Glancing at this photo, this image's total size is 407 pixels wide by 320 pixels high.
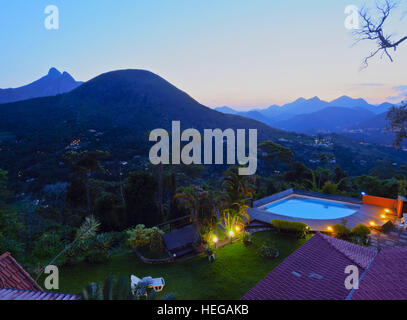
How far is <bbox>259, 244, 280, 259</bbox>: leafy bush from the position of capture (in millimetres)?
10227

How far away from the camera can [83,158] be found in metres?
18.1

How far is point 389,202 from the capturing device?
14.8 metres

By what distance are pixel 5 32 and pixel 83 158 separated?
35.9ft

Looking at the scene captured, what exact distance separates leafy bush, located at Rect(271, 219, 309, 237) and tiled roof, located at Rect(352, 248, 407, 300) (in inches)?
→ 235

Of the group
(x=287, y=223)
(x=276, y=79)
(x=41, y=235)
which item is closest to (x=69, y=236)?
(x=41, y=235)

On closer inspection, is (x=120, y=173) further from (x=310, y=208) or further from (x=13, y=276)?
(x=13, y=276)

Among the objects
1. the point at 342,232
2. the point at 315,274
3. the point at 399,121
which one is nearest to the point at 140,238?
the point at 315,274

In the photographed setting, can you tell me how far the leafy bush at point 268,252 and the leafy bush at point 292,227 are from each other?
209cm

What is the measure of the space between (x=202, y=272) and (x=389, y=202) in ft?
43.9

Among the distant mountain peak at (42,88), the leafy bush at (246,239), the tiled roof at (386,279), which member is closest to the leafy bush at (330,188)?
the leafy bush at (246,239)

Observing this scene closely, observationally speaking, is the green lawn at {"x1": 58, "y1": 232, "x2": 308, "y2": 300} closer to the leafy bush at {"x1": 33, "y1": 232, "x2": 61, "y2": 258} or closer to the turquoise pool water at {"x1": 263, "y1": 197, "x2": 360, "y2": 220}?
the leafy bush at {"x1": 33, "y1": 232, "x2": 61, "y2": 258}

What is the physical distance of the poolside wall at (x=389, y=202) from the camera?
1360 cm

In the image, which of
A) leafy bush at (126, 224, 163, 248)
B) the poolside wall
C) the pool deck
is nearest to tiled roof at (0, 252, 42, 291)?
leafy bush at (126, 224, 163, 248)

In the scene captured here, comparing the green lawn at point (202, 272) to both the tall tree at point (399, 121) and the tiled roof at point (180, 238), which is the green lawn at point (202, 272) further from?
the tall tree at point (399, 121)
